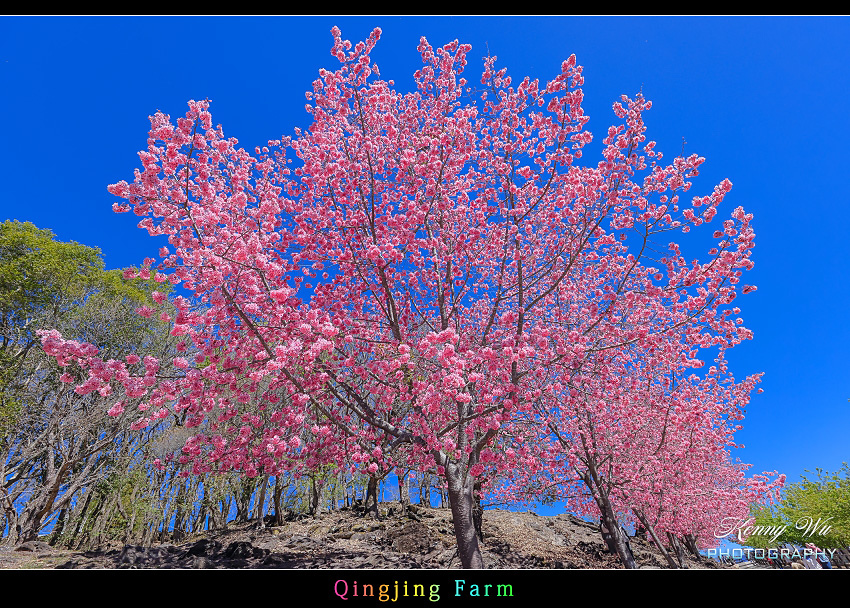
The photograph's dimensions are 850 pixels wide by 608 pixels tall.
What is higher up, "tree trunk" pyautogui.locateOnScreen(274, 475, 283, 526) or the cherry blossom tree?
the cherry blossom tree

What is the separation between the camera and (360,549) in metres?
13.3

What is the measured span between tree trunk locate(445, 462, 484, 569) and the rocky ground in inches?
176

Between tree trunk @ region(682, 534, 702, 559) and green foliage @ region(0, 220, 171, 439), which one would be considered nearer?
green foliage @ region(0, 220, 171, 439)

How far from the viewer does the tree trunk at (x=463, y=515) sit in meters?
7.25

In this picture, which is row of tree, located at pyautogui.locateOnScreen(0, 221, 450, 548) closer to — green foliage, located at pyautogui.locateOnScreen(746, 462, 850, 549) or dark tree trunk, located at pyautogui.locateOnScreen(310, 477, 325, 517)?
dark tree trunk, located at pyautogui.locateOnScreen(310, 477, 325, 517)

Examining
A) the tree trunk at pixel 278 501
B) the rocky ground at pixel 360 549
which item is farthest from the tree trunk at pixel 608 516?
the tree trunk at pixel 278 501

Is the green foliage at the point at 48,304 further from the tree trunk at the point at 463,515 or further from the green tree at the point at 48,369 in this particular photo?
the tree trunk at the point at 463,515

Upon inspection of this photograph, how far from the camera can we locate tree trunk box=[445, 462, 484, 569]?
285 inches

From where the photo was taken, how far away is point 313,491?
807 inches

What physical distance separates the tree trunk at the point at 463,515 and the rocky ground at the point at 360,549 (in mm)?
4460

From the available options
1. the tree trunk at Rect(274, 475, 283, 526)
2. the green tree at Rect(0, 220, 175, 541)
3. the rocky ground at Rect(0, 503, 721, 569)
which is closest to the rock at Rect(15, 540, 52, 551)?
the rocky ground at Rect(0, 503, 721, 569)

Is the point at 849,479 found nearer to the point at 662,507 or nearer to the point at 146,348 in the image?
the point at 662,507

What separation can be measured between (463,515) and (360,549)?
24.6 feet

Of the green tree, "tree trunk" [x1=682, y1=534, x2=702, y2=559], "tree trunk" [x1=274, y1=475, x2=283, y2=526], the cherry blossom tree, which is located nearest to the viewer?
the cherry blossom tree
